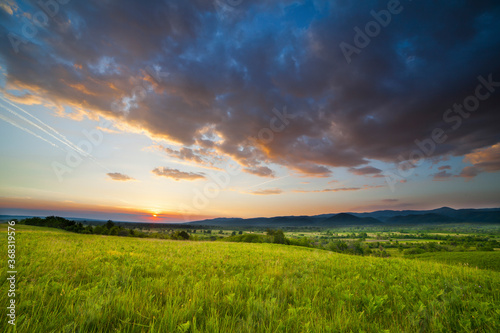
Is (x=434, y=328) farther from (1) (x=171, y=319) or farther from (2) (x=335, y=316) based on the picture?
(1) (x=171, y=319)

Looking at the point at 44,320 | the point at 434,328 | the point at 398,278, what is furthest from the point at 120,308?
the point at 398,278

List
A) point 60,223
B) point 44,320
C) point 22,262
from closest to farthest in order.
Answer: point 44,320
point 22,262
point 60,223

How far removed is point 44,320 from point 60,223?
4604 inches

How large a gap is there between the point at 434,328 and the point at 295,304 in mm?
2057

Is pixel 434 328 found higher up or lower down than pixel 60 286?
lower down

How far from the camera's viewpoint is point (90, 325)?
2455 mm

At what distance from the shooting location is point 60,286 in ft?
11.7

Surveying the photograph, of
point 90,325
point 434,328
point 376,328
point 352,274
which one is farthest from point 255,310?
point 352,274

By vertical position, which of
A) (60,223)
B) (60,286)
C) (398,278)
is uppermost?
(60,286)

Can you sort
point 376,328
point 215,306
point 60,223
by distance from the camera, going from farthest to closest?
point 60,223, point 215,306, point 376,328

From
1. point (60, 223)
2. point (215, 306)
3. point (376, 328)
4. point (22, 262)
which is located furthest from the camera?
point (60, 223)

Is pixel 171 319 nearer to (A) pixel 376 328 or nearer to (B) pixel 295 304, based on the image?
(B) pixel 295 304

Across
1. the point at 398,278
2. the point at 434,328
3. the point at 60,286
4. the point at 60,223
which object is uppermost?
the point at 60,286

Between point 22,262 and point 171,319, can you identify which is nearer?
point 171,319
